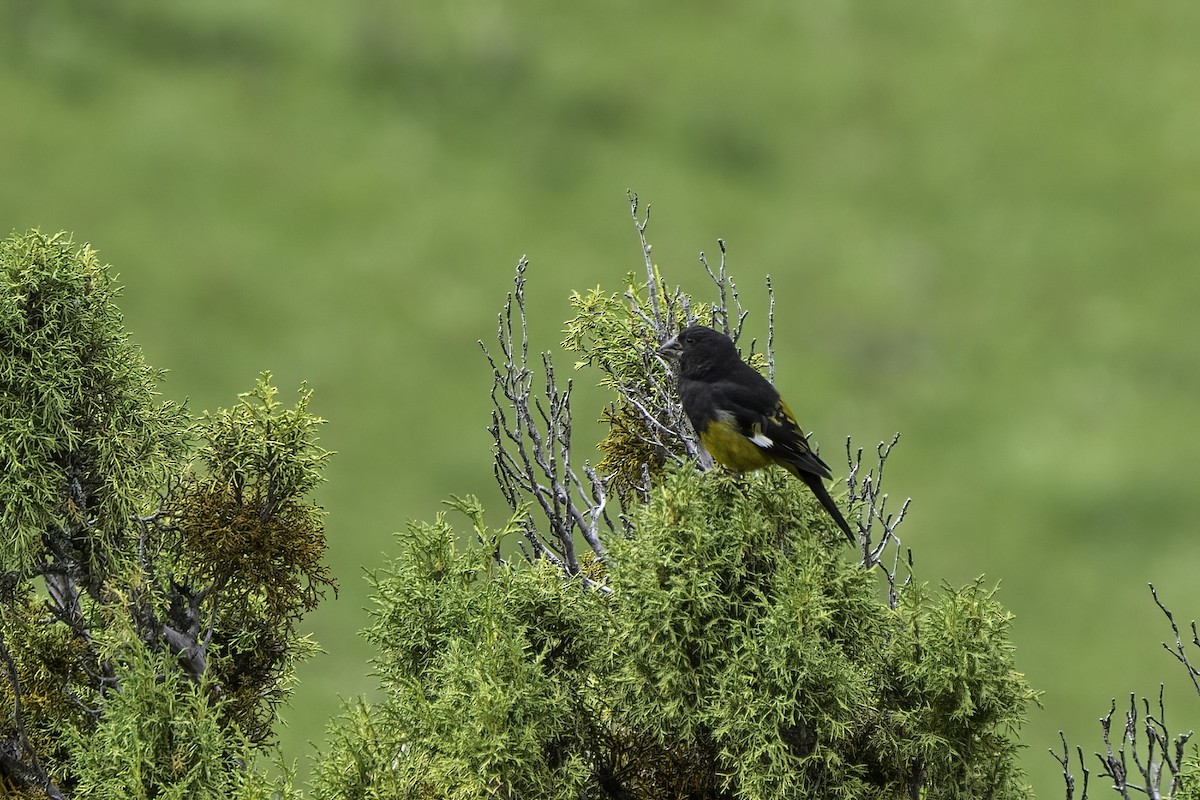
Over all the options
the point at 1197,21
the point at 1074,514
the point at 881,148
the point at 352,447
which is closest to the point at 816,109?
the point at 881,148

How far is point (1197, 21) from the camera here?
7081cm

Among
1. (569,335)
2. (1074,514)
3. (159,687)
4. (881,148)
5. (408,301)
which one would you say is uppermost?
(881,148)

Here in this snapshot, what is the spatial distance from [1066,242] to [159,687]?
212 feet

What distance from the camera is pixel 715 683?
22.3 ft

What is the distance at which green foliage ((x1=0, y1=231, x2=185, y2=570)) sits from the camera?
303 inches

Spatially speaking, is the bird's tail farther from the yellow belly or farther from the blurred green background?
the blurred green background

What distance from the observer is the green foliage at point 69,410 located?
25.2 ft

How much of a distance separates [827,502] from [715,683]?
1.32 meters

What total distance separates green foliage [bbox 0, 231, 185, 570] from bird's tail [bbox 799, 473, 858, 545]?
3.71 metres

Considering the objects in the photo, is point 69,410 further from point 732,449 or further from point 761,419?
point 761,419

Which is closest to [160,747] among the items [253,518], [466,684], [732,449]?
[466,684]

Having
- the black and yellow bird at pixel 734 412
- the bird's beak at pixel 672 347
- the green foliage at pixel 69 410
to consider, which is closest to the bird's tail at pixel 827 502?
the black and yellow bird at pixel 734 412

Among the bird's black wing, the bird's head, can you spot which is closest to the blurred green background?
the bird's head

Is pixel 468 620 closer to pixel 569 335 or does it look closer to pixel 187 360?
pixel 569 335
